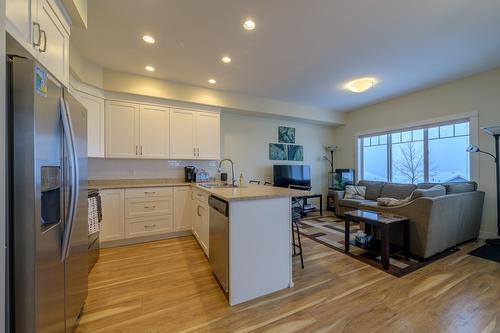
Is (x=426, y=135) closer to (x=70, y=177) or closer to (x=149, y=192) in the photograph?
(x=149, y=192)

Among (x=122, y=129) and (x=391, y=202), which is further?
(x=122, y=129)

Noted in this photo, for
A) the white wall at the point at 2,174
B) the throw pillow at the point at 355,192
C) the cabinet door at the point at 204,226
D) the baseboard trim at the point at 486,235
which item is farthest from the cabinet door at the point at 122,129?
the baseboard trim at the point at 486,235

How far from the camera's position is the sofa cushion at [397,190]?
4223mm

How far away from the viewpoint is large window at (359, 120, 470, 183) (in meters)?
3.86

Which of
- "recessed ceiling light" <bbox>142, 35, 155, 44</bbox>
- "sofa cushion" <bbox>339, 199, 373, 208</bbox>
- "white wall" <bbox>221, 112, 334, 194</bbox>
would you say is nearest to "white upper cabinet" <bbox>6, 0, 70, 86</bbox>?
"recessed ceiling light" <bbox>142, 35, 155, 44</bbox>

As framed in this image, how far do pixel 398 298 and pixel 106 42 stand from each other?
4.24m

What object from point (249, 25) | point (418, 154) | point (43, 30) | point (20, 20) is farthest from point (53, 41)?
point (418, 154)

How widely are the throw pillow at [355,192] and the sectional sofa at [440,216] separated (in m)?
1.29

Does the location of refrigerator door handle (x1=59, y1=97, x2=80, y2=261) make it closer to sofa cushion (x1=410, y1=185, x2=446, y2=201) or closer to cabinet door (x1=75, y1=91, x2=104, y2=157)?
cabinet door (x1=75, y1=91, x2=104, y2=157)

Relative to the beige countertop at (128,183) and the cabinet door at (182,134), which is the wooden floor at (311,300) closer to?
the beige countertop at (128,183)

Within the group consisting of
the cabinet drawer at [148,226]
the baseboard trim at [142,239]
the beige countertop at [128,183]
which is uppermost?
the beige countertop at [128,183]

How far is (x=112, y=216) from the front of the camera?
318 cm

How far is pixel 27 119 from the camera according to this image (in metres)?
0.94

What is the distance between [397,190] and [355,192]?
32.2 inches
